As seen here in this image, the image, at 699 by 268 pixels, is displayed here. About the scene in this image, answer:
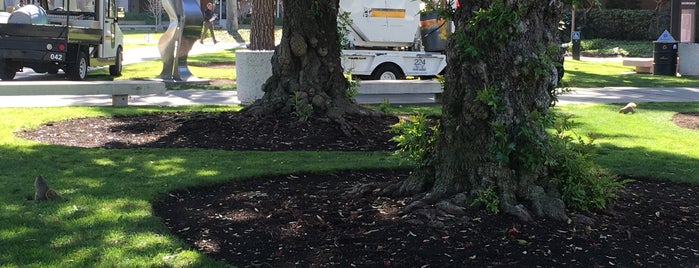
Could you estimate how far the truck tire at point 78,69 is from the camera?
18.1 metres

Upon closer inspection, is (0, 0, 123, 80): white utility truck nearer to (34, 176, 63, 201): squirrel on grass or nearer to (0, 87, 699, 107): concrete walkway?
(0, 87, 699, 107): concrete walkway

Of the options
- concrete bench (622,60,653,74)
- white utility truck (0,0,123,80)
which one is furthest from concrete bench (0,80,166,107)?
concrete bench (622,60,653,74)

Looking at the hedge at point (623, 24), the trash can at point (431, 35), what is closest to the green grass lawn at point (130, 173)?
the trash can at point (431, 35)

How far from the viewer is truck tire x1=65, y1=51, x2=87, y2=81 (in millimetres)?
18078

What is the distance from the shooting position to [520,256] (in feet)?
16.3

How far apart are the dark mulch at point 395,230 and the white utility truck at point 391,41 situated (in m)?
10.5

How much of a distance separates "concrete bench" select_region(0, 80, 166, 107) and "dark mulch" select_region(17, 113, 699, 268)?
6.36 metres

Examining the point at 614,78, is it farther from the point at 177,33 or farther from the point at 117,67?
the point at 117,67

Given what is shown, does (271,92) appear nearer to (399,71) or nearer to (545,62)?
(545,62)

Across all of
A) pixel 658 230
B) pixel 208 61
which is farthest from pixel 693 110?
pixel 208 61

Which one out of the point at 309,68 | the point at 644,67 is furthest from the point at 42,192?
the point at 644,67

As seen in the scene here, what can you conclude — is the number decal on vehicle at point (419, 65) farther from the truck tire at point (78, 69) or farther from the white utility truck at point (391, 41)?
the truck tire at point (78, 69)

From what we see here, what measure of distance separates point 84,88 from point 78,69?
564 centimetres

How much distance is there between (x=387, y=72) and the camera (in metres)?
18.2
